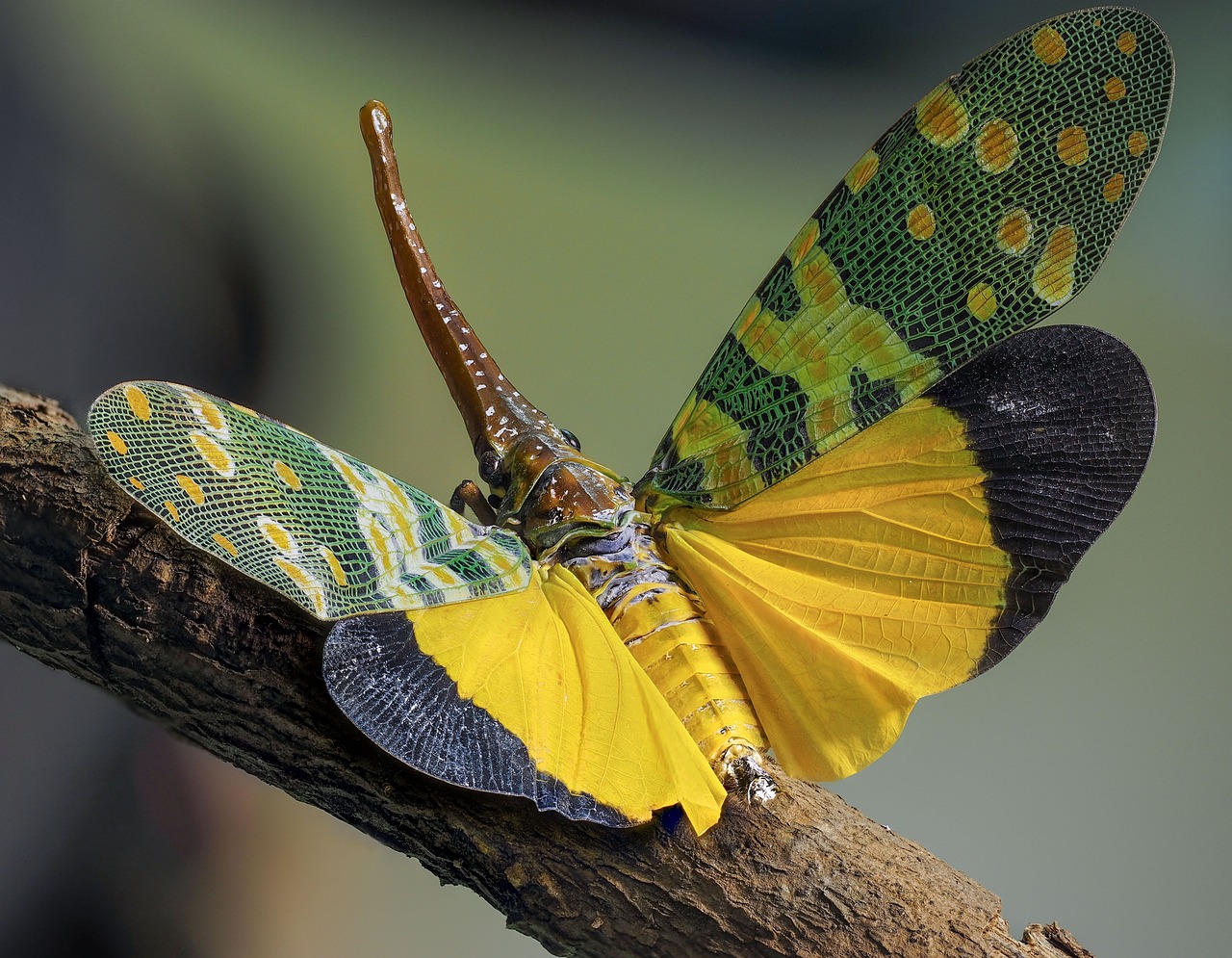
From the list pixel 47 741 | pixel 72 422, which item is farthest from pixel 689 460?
pixel 47 741

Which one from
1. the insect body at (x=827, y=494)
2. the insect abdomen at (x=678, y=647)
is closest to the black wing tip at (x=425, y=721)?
the insect body at (x=827, y=494)

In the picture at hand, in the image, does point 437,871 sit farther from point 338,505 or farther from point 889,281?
point 889,281

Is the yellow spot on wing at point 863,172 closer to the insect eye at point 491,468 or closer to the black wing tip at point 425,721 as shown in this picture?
the insect eye at point 491,468

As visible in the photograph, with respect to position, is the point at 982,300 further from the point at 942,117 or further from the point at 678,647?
the point at 678,647

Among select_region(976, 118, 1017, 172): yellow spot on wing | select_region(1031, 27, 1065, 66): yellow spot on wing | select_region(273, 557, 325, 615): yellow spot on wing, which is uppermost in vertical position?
select_region(1031, 27, 1065, 66): yellow spot on wing

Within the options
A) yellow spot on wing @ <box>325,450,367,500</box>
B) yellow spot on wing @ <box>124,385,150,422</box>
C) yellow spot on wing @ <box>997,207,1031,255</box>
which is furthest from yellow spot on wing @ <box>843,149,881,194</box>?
yellow spot on wing @ <box>124,385,150,422</box>

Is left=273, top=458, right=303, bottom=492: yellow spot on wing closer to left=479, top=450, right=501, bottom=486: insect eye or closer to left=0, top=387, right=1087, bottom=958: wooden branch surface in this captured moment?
left=0, top=387, right=1087, bottom=958: wooden branch surface

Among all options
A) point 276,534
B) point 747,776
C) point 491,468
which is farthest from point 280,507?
point 747,776
